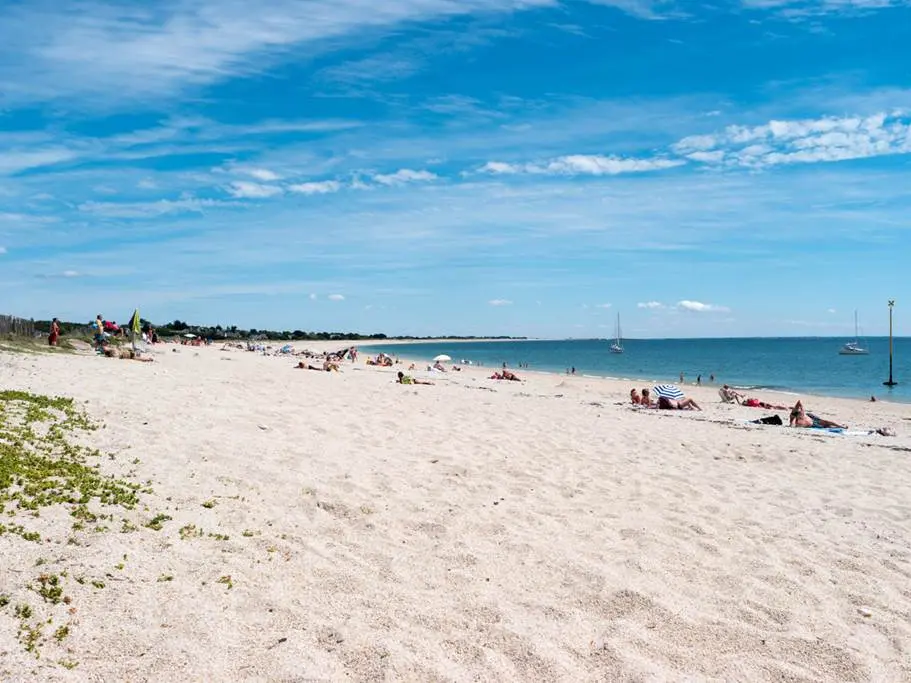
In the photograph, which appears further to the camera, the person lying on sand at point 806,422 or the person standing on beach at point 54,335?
the person standing on beach at point 54,335

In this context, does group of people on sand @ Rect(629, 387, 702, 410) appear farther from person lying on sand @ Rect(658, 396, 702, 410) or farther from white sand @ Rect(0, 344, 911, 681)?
white sand @ Rect(0, 344, 911, 681)

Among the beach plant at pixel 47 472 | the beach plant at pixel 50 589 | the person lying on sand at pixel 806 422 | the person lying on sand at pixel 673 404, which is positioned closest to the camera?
the beach plant at pixel 50 589

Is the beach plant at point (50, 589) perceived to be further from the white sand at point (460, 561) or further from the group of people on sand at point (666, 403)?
the group of people on sand at point (666, 403)

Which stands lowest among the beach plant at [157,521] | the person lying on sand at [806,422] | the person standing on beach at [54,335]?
the person lying on sand at [806,422]

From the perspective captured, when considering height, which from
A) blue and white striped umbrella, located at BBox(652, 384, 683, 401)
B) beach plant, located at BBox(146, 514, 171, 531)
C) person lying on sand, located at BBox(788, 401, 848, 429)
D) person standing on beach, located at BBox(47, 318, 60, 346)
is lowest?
person lying on sand, located at BBox(788, 401, 848, 429)

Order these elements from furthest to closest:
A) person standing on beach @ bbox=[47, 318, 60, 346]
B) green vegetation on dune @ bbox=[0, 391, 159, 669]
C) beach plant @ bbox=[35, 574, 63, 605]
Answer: person standing on beach @ bbox=[47, 318, 60, 346] < beach plant @ bbox=[35, 574, 63, 605] < green vegetation on dune @ bbox=[0, 391, 159, 669]

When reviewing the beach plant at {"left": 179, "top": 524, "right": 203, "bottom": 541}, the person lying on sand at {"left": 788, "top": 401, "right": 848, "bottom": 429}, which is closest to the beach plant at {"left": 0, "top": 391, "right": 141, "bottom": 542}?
the beach plant at {"left": 179, "top": 524, "right": 203, "bottom": 541}

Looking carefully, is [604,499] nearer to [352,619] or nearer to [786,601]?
[786,601]

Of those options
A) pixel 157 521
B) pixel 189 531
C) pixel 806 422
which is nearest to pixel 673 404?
pixel 806 422

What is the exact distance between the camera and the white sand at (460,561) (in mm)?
4336

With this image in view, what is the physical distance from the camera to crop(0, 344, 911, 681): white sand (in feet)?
14.2

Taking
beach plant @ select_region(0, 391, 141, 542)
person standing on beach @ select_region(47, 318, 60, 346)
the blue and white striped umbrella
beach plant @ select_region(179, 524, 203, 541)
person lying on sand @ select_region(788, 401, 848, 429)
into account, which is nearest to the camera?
beach plant @ select_region(0, 391, 141, 542)

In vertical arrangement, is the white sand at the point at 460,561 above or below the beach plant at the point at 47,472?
below

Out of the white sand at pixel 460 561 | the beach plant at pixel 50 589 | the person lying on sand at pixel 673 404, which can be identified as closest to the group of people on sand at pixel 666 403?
the person lying on sand at pixel 673 404
